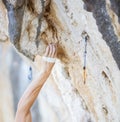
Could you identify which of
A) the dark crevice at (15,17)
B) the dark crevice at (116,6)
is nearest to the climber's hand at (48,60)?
the dark crevice at (116,6)

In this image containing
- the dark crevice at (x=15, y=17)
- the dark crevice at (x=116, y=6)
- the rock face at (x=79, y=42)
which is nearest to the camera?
the dark crevice at (x=116, y=6)

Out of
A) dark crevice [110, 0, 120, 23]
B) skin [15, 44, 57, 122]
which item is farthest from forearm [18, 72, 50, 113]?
dark crevice [110, 0, 120, 23]

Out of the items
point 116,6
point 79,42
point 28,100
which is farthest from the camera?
point 79,42

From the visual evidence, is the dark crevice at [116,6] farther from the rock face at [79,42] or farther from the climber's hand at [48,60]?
the climber's hand at [48,60]

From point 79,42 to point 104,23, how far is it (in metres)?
0.41

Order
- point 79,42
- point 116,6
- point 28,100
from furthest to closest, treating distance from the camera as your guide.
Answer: point 79,42
point 116,6
point 28,100

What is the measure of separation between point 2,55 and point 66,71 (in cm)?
169

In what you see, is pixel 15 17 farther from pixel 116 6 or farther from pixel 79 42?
pixel 116 6

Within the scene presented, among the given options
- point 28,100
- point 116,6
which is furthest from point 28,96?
point 116,6

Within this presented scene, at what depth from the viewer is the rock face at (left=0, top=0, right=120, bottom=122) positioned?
1602 mm

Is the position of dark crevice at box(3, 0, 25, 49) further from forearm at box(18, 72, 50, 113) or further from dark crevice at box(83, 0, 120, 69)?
forearm at box(18, 72, 50, 113)

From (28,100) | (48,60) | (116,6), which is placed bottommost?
(28,100)

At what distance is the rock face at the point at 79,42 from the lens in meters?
1.60

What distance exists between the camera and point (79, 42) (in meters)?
1.97
